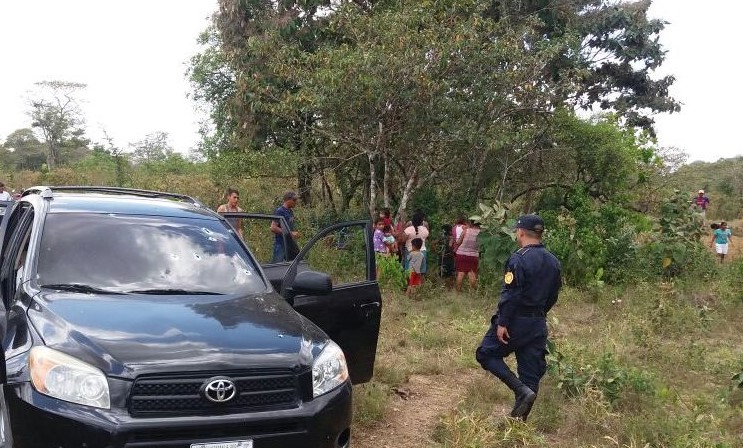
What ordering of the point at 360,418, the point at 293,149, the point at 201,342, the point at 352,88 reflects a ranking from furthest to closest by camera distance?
the point at 293,149, the point at 352,88, the point at 360,418, the point at 201,342

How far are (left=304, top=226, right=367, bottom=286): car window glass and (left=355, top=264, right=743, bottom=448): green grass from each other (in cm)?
140

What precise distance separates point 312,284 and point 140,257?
106cm

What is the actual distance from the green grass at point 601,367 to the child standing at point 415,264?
0.26 m

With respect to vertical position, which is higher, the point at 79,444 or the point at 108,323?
the point at 108,323

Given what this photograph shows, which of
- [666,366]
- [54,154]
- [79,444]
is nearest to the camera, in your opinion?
[79,444]

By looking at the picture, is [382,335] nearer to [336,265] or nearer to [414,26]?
[336,265]

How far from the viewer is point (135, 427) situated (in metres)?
2.95

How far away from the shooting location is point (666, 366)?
278 inches

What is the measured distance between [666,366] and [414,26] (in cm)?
684

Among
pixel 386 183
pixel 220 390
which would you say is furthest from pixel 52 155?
pixel 220 390

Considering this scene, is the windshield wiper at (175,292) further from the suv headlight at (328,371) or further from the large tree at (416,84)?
the large tree at (416,84)

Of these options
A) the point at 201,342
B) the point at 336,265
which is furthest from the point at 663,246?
the point at 201,342

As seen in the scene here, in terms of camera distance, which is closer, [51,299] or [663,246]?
[51,299]

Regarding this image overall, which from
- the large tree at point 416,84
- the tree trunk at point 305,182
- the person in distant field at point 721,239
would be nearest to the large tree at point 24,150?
the tree trunk at point 305,182
